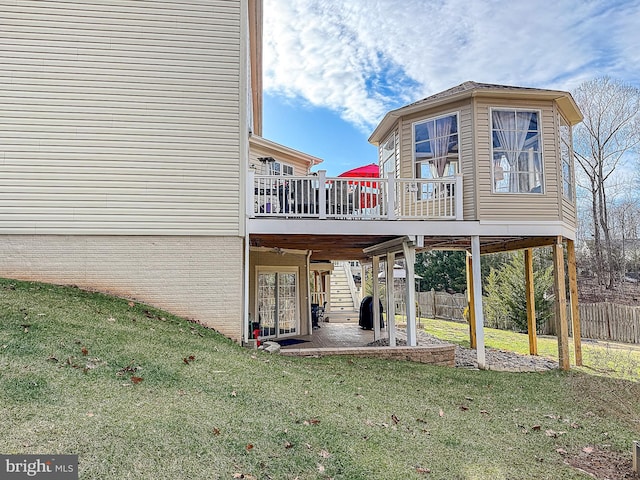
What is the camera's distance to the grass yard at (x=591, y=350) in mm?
9213

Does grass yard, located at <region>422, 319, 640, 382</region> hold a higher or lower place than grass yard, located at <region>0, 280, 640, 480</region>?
lower

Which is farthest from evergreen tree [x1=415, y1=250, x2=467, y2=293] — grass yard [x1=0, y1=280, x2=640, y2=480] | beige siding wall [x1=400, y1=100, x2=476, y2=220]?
grass yard [x1=0, y1=280, x2=640, y2=480]

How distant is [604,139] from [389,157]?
1978 centimetres

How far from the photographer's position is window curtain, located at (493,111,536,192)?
8.99 meters

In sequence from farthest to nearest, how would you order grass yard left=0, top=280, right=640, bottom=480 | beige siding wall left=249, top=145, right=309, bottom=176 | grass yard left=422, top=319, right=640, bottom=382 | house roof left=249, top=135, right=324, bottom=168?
1. beige siding wall left=249, top=145, right=309, bottom=176
2. house roof left=249, top=135, right=324, bottom=168
3. grass yard left=422, top=319, right=640, bottom=382
4. grass yard left=0, top=280, right=640, bottom=480

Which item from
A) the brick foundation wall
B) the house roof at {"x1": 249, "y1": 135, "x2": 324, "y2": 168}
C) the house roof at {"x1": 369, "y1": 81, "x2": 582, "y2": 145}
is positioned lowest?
the brick foundation wall

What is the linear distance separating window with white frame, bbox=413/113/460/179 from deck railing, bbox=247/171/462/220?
0.43m

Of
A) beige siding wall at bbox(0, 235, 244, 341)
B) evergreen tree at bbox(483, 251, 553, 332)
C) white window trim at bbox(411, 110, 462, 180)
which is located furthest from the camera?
evergreen tree at bbox(483, 251, 553, 332)

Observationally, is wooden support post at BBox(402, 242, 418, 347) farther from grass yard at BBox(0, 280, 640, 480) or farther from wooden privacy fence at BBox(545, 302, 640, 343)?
wooden privacy fence at BBox(545, 302, 640, 343)

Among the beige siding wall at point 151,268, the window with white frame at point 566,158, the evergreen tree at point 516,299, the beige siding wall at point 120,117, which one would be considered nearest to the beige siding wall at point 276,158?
the beige siding wall at point 120,117

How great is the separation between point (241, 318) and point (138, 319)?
6.33ft

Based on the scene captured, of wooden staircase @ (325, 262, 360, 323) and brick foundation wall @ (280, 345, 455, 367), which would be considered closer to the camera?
brick foundation wall @ (280, 345, 455, 367)

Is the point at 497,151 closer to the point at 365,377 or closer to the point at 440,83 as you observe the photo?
the point at 365,377

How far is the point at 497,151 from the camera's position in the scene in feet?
29.5
